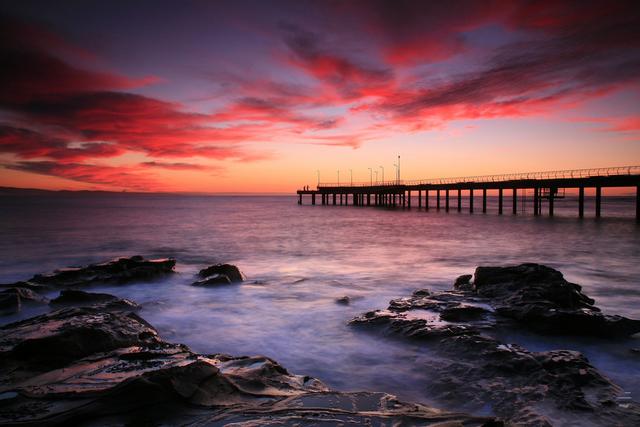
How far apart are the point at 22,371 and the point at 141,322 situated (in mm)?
2034

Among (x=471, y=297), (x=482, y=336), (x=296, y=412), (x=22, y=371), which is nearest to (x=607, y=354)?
(x=482, y=336)

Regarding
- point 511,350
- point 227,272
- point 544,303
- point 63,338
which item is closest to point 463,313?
point 544,303

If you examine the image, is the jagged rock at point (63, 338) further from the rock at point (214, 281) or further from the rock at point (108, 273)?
the rock at point (108, 273)

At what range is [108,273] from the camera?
11.4 meters

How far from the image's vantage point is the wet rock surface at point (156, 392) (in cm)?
315

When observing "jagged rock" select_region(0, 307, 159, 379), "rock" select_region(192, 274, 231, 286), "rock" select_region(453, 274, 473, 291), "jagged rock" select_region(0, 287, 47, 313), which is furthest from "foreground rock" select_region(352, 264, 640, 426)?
"jagged rock" select_region(0, 287, 47, 313)

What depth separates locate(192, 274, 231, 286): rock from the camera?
10697 millimetres

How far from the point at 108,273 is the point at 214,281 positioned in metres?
3.19

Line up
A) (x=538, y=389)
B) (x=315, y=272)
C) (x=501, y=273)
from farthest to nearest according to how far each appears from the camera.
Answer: (x=315, y=272), (x=501, y=273), (x=538, y=389)

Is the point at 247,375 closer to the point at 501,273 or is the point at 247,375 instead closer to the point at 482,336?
the point at 482,336

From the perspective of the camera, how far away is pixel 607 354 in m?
5.48

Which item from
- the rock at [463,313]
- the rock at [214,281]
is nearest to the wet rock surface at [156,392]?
the rock at [463,313]

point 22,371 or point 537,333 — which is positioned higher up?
point 22,371

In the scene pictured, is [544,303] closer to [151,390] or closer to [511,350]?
[511,350]
